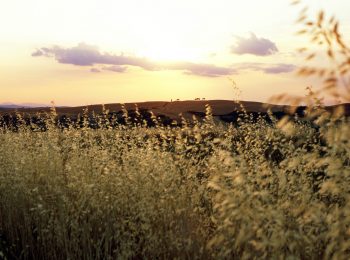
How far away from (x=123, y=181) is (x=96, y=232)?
0.82m

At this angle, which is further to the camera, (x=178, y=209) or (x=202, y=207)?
(x=202, y=207)

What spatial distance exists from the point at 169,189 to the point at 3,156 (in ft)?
12.4

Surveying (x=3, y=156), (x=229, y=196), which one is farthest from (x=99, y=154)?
(x=229, y=196)

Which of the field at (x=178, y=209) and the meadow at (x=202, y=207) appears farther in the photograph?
the field at (x=178, y=209)

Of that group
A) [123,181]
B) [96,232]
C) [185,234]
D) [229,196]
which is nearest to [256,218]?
[229,196]

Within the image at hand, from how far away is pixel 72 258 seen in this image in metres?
4.83

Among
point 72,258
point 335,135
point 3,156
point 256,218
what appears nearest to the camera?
point 335,135

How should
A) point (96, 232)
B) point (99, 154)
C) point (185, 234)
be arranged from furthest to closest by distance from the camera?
point (99, 154)
point (96, 232)
point (185, 234)

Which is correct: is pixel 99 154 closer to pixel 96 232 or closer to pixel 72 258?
pixel 96 232

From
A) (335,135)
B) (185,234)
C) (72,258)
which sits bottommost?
(72,258)

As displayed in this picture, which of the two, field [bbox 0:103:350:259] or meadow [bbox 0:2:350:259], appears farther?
field [bbox 0:103:350:259]

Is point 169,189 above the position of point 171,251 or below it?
above

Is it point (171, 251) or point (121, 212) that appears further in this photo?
point (121, 212)

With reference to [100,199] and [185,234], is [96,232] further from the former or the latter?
[185,234]
